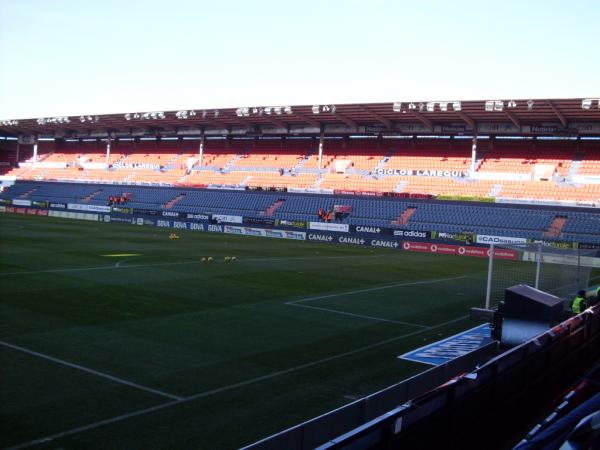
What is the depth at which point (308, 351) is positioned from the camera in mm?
12336

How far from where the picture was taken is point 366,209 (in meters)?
51.9

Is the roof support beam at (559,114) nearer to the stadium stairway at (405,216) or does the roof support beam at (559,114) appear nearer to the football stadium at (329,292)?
the football stadium at (329,292)

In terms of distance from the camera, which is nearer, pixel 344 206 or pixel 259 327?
pixel 259 327

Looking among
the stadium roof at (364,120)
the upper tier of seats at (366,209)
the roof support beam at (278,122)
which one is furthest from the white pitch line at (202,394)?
the roof support beam at (278,122)

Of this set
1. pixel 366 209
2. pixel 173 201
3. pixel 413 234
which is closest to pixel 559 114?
pixel 413 234

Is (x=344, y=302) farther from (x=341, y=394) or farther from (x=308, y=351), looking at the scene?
(x=341, y=394)

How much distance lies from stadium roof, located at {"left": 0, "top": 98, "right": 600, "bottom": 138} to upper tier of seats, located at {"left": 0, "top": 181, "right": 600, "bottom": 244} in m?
7.58

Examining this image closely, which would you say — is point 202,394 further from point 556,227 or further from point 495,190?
point 495,190

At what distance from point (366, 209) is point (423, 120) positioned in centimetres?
946

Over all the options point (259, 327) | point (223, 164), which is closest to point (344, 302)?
point (259, 327)

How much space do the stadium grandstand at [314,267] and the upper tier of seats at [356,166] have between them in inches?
9.5

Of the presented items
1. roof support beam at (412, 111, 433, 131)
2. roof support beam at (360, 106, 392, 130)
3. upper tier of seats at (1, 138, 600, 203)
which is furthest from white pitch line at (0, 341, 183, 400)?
upper tier of seats at (1, 138, 600, 203)

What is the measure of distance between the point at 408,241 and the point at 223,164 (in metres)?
29.3

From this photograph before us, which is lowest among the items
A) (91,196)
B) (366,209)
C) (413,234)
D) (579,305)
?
(579,305)
